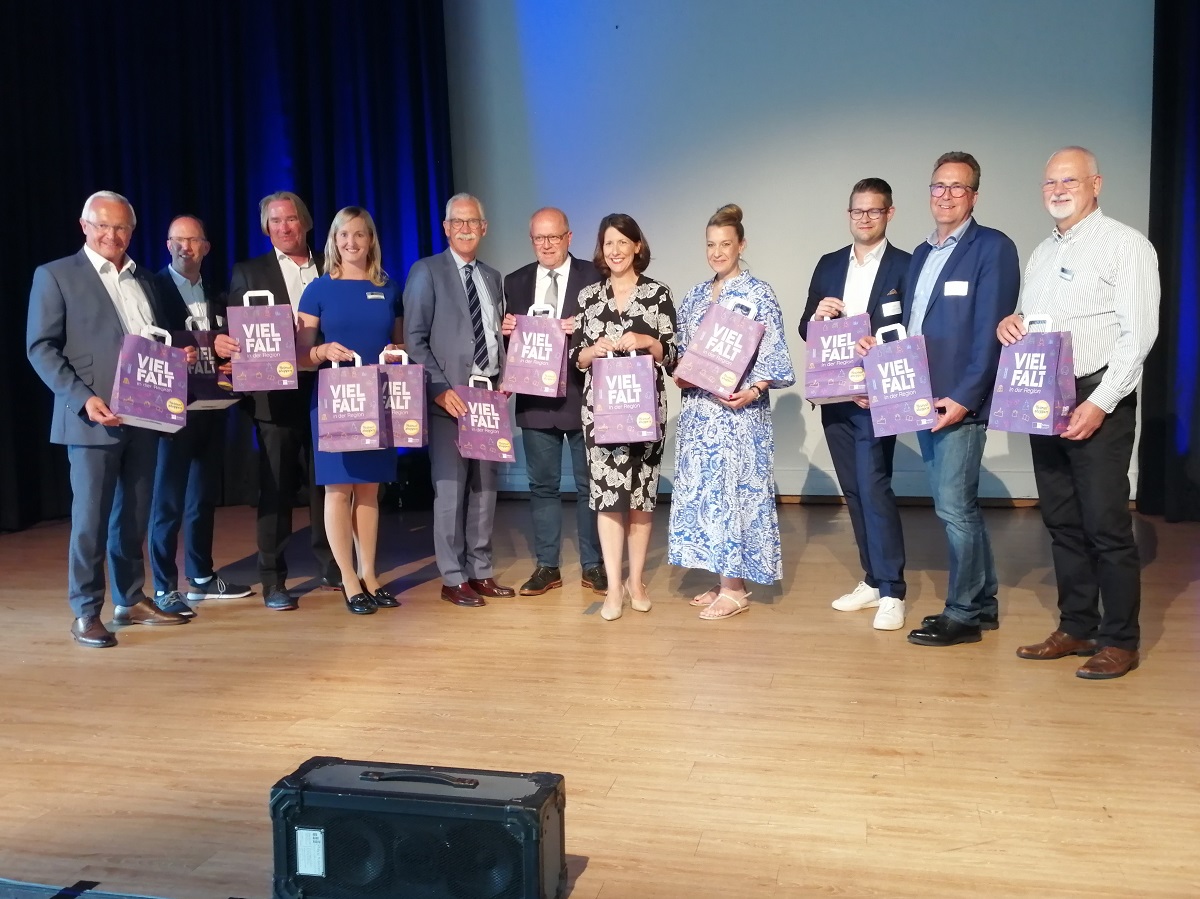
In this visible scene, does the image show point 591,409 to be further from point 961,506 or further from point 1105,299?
point 1105,299

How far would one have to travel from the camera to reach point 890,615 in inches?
158

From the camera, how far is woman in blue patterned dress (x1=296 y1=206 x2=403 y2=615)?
4215mm

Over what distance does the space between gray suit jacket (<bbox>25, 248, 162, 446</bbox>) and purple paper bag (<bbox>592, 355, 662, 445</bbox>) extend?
66.3 inches

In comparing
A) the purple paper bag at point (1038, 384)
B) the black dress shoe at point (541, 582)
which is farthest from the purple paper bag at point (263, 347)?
the purple paper bag at point (1038, 384)

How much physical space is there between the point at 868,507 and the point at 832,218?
328 cm

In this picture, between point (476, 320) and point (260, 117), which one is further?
point (260, 117)

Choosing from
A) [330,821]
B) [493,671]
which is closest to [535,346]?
[493,671]

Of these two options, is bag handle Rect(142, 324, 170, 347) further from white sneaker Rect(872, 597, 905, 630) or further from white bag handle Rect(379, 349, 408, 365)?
white sneaker Rect(872, 597, 905, 630)

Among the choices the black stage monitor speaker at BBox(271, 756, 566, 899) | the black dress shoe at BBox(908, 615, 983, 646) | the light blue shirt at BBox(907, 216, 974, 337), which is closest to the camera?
the black stage monitor speaker at BBox(271, 756, 566, 899)

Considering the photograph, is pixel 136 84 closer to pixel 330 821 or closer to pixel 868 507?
pixel 868 507

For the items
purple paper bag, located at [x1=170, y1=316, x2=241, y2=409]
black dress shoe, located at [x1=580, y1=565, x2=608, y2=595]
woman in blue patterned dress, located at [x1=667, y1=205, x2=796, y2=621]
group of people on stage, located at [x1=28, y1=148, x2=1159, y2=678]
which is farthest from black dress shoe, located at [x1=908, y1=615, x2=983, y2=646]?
purple paper bag, located at [x1=170, y1=316, x2=241, y2=409]

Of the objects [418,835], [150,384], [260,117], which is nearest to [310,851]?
[418,835]

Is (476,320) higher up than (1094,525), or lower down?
higher up

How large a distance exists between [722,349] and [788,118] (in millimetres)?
3539
